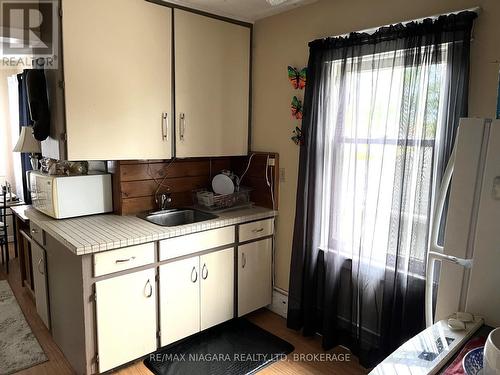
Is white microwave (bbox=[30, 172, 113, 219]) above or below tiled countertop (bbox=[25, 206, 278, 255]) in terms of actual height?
above

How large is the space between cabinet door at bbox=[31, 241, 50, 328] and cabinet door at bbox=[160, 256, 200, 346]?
87 centimetres

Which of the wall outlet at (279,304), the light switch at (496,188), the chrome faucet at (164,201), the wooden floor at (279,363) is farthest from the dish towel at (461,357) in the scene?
the chrome faucet at (164,201)

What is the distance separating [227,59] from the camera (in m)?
2.83

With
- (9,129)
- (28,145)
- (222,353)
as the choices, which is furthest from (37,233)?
(9,129)

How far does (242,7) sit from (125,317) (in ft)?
7.33

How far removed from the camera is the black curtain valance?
1.77m

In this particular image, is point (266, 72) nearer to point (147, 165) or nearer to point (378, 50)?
point (378, 50)

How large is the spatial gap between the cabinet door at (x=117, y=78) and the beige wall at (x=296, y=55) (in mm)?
777

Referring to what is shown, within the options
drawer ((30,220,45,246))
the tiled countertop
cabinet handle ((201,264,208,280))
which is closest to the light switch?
the tiled countertop

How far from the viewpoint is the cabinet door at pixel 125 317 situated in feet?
6.82

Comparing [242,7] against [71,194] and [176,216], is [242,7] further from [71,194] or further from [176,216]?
[71,194]

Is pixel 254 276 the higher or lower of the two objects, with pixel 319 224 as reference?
lower

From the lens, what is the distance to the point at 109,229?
2270 millimetres

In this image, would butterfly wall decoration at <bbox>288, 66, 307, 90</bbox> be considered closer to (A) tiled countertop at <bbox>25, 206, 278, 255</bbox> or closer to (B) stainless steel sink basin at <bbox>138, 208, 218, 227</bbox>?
(A) tiled countertop at <bbox>25, 206, 278, 255</bbox>
